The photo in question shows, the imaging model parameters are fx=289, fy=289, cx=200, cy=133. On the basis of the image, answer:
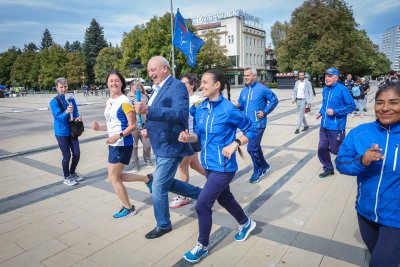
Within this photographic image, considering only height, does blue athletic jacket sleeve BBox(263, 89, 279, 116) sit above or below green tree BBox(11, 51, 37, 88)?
below

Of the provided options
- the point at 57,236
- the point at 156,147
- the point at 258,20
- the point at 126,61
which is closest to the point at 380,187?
the point at 156,147

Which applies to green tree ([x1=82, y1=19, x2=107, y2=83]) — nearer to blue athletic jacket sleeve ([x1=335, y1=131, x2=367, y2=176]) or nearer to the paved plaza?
the paved plaza

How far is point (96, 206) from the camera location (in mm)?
4613

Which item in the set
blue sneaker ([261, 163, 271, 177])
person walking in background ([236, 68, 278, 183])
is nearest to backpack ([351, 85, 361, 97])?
blue sneaker ([261, 163, 271, 177])

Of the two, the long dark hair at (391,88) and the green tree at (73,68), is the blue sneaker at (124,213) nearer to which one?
the long dark hair at (391,88)

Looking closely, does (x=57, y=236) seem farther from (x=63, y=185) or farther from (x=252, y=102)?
Result: (x=252, y=102)

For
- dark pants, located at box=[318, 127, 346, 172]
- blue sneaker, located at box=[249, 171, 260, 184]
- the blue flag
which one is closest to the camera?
dark pants, located at box=[318, 127, 346, 172]

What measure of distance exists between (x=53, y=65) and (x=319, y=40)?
175 feet

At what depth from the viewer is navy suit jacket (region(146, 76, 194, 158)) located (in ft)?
9.96

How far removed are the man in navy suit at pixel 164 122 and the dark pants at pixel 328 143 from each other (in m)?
3.04

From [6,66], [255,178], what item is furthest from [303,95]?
[6,66]

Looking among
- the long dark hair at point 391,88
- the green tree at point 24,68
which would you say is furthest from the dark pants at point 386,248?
the green tree at point 24,68

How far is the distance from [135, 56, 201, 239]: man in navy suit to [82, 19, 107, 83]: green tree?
7302 centimetres

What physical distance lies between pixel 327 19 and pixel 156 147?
4766 centimetres
